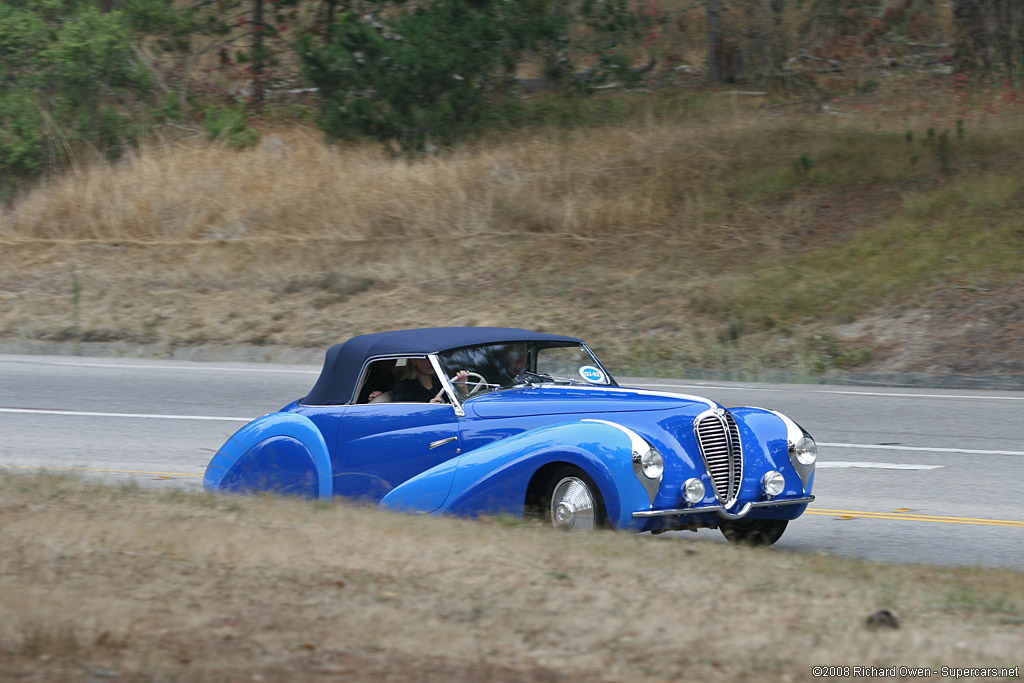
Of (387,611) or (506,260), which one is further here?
(506,260)

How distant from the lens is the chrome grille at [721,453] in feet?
21.4

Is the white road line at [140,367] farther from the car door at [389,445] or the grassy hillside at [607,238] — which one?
the car door at [389,445]

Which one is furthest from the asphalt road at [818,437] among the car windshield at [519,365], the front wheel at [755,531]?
the car windshield at [519,365]

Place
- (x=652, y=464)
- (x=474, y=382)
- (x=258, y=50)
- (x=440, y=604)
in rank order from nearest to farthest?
(x=440, y=604)
(x=652, y=464)
(x=474, y=382)
(x=258, y=50)

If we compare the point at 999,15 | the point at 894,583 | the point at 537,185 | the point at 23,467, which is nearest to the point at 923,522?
the point at 894,583

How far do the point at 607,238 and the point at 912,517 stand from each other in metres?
12.4

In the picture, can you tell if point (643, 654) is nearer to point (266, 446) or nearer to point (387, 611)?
point (387, 611)

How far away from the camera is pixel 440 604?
15.4 feet

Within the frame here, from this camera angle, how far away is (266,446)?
7.84 m

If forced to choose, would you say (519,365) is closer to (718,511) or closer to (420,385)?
(420,385)

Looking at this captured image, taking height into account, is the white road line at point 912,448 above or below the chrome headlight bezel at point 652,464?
below

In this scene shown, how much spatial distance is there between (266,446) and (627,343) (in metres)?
9.16

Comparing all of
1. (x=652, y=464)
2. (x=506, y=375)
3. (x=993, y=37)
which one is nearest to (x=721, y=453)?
(x=652, y=464)

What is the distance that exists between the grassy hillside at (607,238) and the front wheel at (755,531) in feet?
27.4
